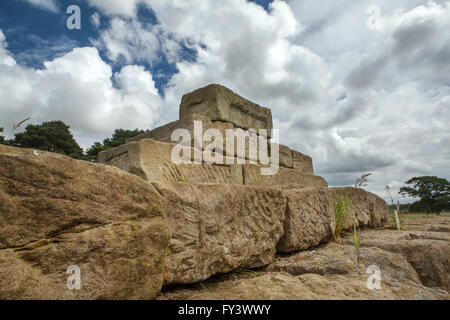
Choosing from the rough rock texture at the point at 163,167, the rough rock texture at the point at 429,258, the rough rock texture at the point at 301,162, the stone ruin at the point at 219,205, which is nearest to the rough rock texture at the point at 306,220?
the stone ruin at the point at 219,205

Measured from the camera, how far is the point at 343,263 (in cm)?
187

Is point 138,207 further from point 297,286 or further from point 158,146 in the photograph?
point 158,146

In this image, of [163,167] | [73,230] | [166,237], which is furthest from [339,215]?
[73,230]

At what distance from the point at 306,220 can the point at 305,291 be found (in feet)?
3.80

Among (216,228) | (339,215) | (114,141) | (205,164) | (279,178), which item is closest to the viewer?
(216,228)

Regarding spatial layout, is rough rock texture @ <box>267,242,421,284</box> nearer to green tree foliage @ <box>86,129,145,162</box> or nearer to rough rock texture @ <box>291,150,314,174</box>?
rough rock texture @ <box>291,150,314,174</box>

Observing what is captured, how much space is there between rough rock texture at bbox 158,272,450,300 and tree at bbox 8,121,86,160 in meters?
11.8

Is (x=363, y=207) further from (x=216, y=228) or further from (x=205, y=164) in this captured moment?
(x=216, y=228)

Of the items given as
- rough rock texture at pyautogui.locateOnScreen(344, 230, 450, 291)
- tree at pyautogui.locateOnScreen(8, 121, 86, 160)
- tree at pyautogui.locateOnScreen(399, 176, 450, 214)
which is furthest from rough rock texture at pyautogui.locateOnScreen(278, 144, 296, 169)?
tree at pyautogui.locateOnScreen(399, 176, 450, 214)

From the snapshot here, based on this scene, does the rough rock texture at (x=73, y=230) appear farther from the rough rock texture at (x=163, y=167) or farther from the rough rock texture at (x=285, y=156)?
the rough rock texture at (x=285, y=156)

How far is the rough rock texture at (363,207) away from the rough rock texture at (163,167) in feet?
4.36

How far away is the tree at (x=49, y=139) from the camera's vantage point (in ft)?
37.6
